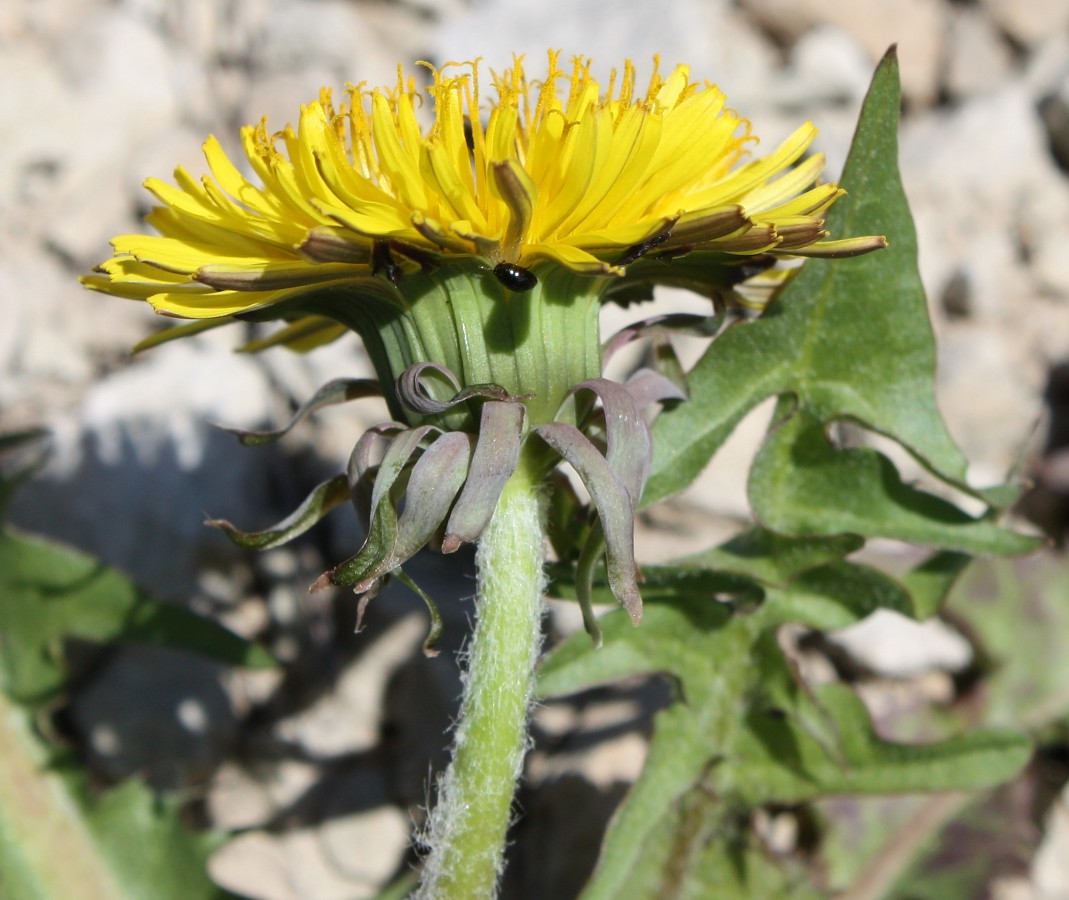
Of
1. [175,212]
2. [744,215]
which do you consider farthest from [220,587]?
[744,215]

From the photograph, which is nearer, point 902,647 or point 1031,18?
point 902,647

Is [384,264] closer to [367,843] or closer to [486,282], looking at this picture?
[486,282]

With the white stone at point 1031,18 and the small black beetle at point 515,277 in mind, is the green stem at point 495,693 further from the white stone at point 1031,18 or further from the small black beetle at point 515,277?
the white stone at point 1031,18

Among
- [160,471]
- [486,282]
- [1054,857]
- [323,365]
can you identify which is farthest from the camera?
[323,365]

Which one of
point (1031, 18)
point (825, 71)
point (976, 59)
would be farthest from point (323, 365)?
point (1031, 18)

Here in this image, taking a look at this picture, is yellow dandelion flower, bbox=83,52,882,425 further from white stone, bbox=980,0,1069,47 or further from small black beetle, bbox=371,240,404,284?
white stone, bbox=980,0,1069,47

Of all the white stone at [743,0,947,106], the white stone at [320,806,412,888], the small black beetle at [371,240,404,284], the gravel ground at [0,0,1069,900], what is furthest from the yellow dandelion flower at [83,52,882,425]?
the white stone at [743,0,947,106]
